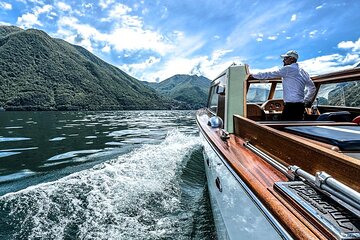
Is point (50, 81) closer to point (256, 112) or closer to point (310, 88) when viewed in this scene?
point (256, 112)

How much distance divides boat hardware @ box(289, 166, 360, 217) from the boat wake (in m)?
2.64

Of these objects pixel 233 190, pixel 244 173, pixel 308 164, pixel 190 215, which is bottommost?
pixel 190 215

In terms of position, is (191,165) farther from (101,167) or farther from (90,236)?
(90,236)

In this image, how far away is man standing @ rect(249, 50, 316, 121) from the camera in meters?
4.05

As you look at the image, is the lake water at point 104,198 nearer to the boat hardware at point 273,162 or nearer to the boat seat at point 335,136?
the boat hardware at point 273,162

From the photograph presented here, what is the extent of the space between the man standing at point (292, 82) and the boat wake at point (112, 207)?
2.28 meters

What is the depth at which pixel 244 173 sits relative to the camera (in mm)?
2119

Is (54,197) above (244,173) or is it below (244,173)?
below

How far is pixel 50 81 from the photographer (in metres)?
149

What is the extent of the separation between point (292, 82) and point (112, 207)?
3502mm

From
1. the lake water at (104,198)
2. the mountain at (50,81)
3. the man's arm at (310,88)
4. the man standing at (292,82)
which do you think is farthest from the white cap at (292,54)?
the mountain at (50,81)

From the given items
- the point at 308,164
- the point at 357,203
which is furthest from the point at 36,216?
the point at 357,203

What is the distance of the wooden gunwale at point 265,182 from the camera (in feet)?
4.15

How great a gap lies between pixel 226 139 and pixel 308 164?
5.88 ft
